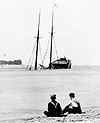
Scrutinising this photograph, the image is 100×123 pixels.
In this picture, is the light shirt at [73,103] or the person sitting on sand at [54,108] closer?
the person sitting on sand at [54,108]

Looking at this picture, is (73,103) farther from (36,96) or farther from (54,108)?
(36,96)

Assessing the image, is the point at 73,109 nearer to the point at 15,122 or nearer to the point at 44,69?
the point at 15,122

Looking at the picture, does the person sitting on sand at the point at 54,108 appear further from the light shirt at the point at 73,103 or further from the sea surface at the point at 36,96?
the sea surface at the point at 36,96

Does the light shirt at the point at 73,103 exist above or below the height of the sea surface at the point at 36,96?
above

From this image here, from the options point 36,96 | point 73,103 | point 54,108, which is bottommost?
point 36,96

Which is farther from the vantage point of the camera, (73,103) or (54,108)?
(73,103)

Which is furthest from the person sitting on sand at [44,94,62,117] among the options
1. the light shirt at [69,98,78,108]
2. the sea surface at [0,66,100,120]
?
the sea surface at [0,66,100,120]

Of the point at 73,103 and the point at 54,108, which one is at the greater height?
the point at 73,103

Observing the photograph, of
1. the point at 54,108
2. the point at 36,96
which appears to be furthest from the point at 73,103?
the point at 36,96

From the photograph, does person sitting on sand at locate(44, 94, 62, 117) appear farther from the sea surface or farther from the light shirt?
the sea surface

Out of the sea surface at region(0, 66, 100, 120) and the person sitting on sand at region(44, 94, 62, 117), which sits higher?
the person sitting on sand at region(44, 94, 62, 117)

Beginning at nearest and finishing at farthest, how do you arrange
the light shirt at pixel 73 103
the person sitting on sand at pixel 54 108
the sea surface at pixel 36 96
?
the person sitting on sand at pixel 54 108 → the light shirt at pixel 73 103 → the sea surface at pixel 36 96

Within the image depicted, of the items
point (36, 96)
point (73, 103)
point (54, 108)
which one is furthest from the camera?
point (36, 96)

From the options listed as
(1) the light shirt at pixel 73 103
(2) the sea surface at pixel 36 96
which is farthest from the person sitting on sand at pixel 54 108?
(2) the sea surface at pixel 36 96
